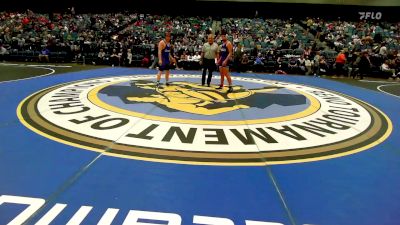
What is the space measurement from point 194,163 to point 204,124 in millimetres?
1700

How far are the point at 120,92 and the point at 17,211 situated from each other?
18.9ft

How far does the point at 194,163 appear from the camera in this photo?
3.97 meters

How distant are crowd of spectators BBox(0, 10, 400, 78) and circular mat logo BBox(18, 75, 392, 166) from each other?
25.7 ft

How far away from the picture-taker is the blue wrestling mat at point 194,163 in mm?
2898

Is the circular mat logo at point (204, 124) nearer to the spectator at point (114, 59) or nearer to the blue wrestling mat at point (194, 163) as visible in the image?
the blue wrestling mat at point (194, 163)

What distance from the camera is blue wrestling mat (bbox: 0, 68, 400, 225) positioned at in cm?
290

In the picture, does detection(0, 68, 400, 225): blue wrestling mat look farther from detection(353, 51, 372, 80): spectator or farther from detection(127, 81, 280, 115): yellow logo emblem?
detection(353, 51, 372, 80): spectator

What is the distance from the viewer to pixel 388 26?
24.6 metres

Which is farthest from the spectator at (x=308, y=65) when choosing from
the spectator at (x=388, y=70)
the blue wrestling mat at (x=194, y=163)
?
the blue wrestling mat at (x=194, y=163)

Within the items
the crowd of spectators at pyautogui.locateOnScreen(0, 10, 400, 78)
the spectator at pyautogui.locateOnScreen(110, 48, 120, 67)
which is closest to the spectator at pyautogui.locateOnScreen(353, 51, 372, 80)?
the crowd of spectators at pyautogui.locateOnScreen(0, 10, 400, 78)

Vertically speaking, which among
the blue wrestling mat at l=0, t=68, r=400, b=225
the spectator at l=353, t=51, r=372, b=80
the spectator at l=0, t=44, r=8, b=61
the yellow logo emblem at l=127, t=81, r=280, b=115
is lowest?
the blue wrestling mat at l=0, t=68, r=400, b=225

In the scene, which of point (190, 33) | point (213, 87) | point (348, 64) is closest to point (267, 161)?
point (213, 87)

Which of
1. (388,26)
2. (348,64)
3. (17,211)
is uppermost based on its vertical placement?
(388,26)

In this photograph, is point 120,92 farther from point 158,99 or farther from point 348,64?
point 348,64
